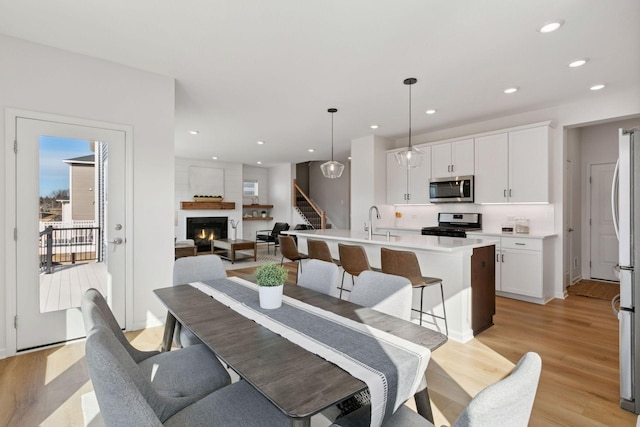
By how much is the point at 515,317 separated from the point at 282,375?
12.1 feet

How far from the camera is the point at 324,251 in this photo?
3.74 m

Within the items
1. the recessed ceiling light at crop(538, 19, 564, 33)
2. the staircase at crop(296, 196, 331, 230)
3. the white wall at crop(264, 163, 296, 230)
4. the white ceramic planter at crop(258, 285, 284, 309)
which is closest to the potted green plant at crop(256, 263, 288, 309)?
the white ceramic planter at crop(258, 285, 284, 309)

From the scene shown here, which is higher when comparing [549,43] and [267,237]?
[549,43]

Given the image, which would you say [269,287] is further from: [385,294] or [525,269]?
[525,269]

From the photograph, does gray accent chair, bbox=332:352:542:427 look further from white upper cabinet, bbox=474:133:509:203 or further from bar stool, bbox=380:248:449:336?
white upper cabinet, bbox=474:133:509:203

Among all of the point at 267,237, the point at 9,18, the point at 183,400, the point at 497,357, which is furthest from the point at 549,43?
the point at 267,237

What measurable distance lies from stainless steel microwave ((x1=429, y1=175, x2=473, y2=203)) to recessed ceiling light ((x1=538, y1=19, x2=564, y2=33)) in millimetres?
2774

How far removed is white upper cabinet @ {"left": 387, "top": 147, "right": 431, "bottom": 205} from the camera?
19.0ft

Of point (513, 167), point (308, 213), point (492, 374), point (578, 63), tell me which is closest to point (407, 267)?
point (492, 374)

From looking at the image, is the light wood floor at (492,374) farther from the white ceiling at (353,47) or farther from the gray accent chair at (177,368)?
the white ceiling at (353,47)

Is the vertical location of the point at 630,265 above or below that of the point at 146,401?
above

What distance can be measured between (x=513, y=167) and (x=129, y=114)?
4960mm

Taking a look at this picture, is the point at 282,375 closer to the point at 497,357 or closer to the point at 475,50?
the point at 497,357

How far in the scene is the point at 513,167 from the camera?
15.4 ft
